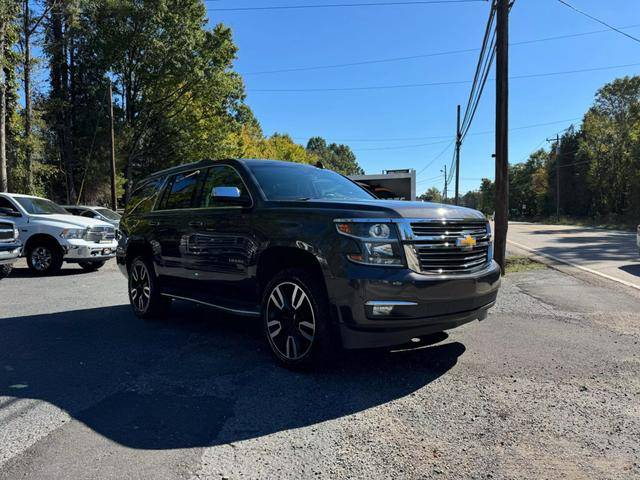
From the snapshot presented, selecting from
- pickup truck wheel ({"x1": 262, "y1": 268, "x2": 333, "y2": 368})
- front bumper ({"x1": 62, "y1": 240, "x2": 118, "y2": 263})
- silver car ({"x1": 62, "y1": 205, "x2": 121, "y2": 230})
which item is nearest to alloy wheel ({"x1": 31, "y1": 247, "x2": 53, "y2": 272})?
front bumper ({"x1": 62, "y1": 240, "x2": 118, "y2": 263})

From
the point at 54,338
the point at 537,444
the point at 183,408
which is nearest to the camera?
the point at 537,444

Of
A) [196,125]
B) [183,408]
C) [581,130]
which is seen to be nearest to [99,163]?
[196,125]

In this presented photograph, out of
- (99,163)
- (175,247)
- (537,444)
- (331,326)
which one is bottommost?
(537,444)

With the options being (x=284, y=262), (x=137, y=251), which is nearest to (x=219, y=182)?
(x=284, y=262)

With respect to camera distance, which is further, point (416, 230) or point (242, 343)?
point (242, 343)

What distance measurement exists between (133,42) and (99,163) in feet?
26.1

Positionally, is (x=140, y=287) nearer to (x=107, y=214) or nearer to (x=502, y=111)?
(x=502, y=111)

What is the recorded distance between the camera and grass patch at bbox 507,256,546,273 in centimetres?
1211

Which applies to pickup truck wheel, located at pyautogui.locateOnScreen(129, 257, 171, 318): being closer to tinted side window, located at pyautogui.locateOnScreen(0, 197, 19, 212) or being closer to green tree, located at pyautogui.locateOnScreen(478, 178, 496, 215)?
tinted side window, located at pyautogui.locateOnScreen(0, 197, 19, 212)

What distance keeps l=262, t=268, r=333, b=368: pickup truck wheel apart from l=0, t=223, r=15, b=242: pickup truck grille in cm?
793

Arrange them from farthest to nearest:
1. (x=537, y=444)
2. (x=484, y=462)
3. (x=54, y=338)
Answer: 1. (x=54, y=338)
2. (x=537, y=444)
3. (x=484, y=462)

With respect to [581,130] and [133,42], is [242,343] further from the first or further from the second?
[581,130]

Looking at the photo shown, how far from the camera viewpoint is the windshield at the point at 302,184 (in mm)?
5160

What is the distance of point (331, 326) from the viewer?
161 inches
